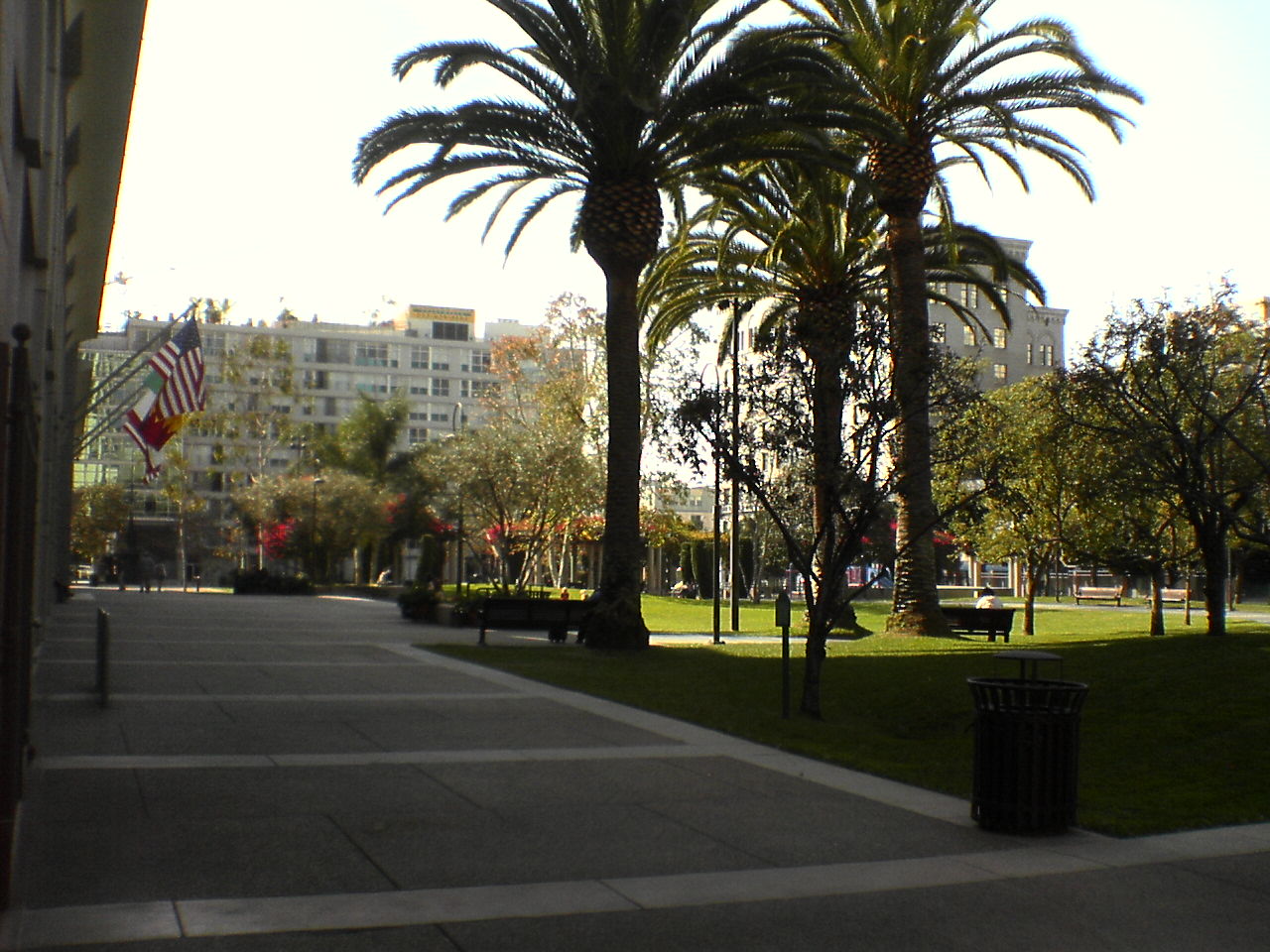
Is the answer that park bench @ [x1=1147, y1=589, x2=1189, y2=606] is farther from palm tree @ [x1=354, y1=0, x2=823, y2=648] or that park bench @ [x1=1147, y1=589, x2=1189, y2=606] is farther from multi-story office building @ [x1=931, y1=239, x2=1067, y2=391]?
palm tree @ [x1=354, y1=0, x2=823, y2=648]

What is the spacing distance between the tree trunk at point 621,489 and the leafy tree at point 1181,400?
7.51m

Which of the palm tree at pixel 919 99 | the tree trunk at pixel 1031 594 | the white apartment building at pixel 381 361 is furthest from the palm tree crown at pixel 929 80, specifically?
the white apartment building at pixel 381 361

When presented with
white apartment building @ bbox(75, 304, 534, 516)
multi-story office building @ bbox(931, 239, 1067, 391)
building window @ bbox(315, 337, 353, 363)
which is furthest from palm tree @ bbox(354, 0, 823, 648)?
building window @ bbox(315, 337, 353, 363)

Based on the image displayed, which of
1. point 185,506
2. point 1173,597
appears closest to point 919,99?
point 1173,597

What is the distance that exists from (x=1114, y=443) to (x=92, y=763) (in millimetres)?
15466

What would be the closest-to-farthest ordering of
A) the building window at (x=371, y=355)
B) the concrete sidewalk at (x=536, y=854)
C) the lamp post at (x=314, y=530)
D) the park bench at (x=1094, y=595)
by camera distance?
the concrete sidewalk at (x=536, y=854)
the park bench at (x=1094, y=595)
the lamp post at (x=314, y=530)
the building window at (x=371, y=355)

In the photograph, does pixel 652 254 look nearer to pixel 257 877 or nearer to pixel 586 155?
pixel 586 155

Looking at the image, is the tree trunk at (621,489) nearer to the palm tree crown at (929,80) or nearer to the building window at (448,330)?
the palm tree crown at (929,80)

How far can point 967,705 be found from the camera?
556 inches

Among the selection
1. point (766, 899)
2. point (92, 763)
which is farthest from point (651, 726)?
point (766, 899)

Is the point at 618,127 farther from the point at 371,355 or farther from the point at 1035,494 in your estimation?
the point at 371,355

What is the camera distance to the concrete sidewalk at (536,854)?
18.7 feet

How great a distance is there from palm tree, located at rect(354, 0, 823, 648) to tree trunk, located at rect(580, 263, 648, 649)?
0.02 m

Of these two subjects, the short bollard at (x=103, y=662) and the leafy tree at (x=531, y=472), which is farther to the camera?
the leafy tree at (x=531, y=472)
